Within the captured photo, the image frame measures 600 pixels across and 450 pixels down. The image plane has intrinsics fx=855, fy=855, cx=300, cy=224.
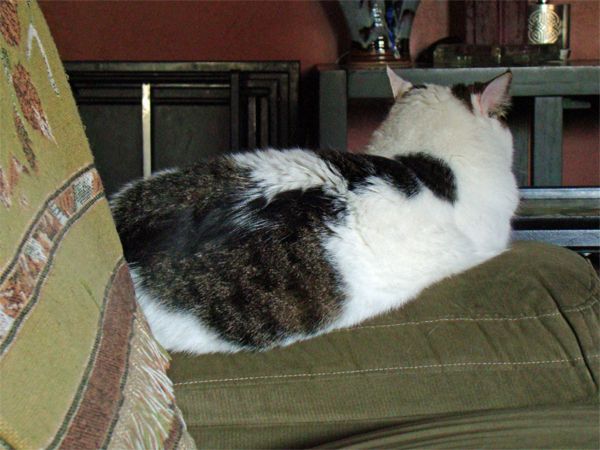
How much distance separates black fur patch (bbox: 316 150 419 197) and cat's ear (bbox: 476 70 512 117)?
10.6 inches

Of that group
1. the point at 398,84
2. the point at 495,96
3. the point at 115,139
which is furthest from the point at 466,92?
the point at 115,139

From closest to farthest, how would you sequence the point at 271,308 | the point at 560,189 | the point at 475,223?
the point at 271,308 → the point at 475,223 → the point at 560,189

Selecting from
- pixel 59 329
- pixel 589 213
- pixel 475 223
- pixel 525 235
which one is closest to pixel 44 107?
pixel 59 329

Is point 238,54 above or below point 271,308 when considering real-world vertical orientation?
above

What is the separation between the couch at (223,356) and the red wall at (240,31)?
67.3 inches

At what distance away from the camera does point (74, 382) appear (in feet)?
2.02

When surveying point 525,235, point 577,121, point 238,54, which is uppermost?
point 238,54

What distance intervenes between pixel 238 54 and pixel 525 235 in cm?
135

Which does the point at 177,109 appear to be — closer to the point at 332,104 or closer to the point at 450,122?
the point at 332,104

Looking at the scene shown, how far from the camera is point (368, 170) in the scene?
3.76 feet

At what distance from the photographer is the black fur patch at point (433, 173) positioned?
4.08 feet

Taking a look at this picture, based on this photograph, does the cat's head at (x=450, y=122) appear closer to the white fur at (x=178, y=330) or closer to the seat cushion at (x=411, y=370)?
the seat cushion at (x=411, y=370)

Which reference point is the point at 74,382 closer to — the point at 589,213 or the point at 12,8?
the point at 12,8

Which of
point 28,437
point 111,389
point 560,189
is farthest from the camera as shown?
point 560,189
